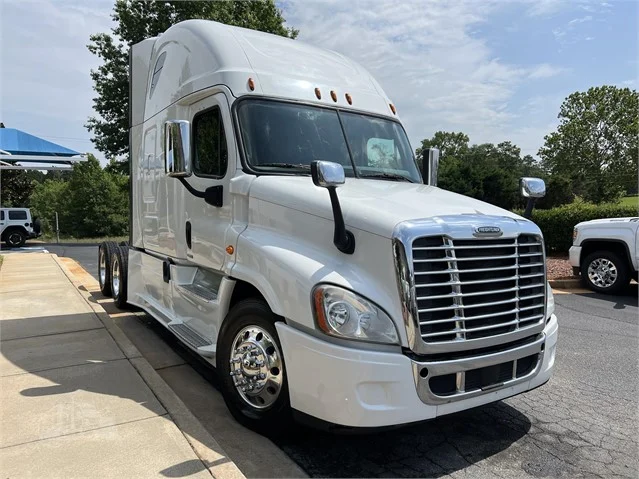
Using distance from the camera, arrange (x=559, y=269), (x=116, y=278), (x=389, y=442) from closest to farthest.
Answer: (x=389, y=442), (x=116, y=278), (x=559, y=269)

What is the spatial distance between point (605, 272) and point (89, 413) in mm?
9162

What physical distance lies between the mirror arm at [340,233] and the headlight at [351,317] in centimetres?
32

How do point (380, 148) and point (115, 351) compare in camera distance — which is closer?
point (380, 148)

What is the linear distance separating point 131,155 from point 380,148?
3.93m

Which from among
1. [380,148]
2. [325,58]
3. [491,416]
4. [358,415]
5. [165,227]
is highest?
[325,58]

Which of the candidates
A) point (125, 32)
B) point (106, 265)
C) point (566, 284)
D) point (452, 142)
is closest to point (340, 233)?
point (106, 265)

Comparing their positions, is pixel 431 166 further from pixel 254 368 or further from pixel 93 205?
pixel 93 205

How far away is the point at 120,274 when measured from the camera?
7.39 m

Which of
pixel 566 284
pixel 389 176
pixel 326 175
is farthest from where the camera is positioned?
pixel 566 284

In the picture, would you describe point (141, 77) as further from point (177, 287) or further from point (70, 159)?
point (70, 159)

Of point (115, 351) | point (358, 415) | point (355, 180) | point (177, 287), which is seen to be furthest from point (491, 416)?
point (115, 351)

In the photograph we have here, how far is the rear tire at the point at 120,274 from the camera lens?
24.0 feet

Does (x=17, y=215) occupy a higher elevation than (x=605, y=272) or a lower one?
higher

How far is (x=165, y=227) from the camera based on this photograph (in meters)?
5.42
